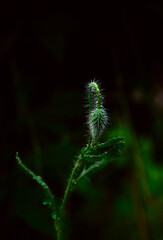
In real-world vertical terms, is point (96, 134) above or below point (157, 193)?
below

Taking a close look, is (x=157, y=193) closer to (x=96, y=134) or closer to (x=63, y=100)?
(x=63, y=100)

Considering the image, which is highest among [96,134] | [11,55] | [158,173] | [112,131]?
[11,55]

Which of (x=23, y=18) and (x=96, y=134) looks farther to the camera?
(x=23, y=18)

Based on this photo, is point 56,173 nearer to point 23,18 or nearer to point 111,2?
point 23,18

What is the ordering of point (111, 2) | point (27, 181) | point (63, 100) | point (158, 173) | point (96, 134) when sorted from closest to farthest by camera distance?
point (96, 134) < point (27, 181) < point (63, 100) < point (111, 2) < point (158, 173)

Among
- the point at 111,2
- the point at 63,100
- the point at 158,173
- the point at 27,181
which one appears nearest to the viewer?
the point at 27,181

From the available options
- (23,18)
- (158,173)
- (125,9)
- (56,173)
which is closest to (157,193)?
(158,173)

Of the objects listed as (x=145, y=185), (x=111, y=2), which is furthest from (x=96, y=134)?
(x=111, y=2)
